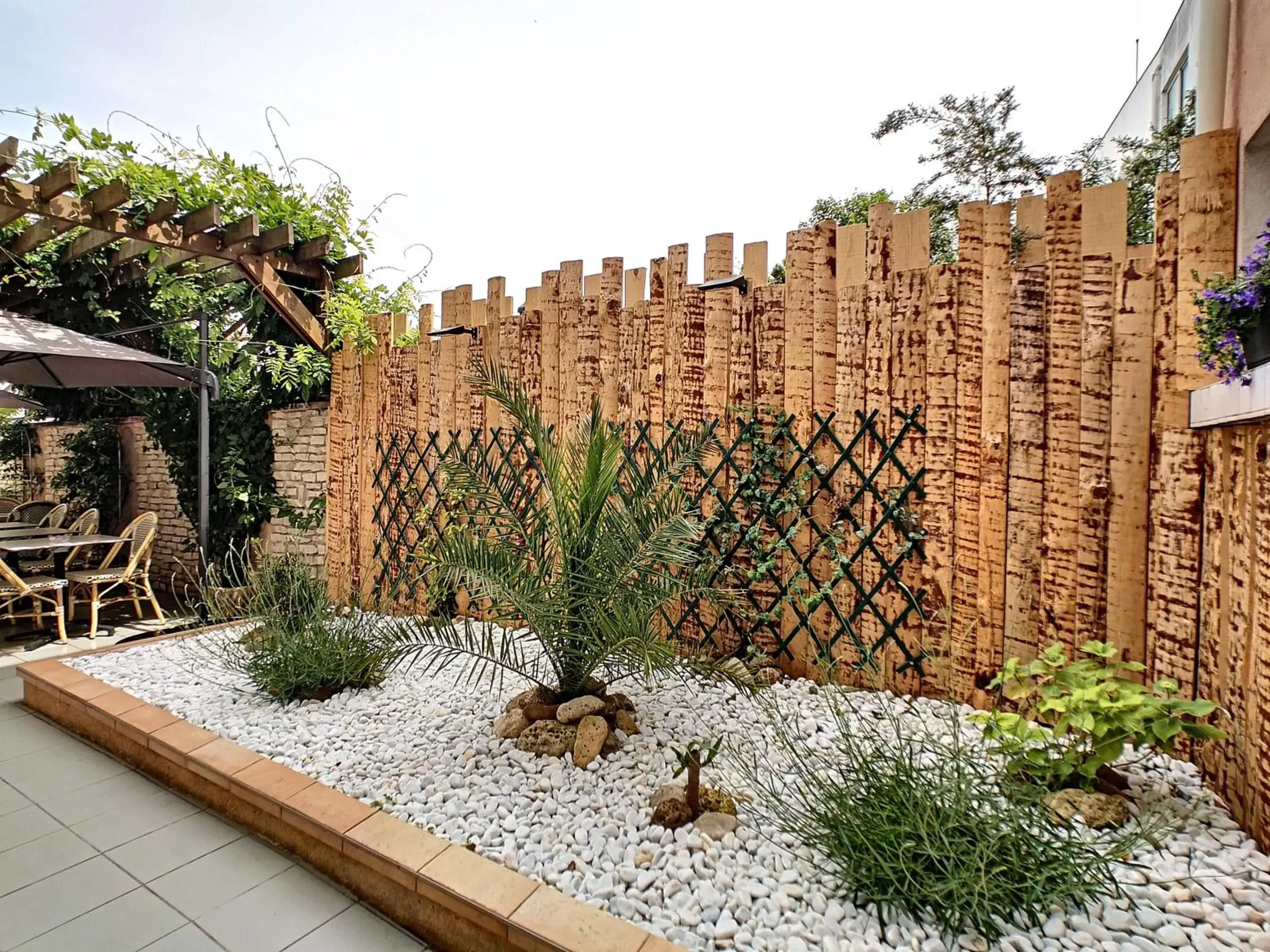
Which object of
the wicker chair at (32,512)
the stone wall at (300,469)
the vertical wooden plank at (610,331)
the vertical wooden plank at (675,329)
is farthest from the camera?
the wicker chair at (32,512)

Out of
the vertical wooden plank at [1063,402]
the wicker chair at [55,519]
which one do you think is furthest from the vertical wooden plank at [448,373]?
the wicker chair at [55,519]

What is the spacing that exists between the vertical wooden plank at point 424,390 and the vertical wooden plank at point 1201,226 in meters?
3.66

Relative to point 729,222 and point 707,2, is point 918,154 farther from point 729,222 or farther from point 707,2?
point 707,2

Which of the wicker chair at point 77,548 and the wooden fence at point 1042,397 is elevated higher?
the wooden fence at point 1042,397

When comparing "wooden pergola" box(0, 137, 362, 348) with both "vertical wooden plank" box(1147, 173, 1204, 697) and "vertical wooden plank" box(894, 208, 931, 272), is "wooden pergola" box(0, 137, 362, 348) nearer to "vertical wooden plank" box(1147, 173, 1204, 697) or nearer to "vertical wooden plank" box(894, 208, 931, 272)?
"vertical wooden plank" box(894, 208, 931, 272)

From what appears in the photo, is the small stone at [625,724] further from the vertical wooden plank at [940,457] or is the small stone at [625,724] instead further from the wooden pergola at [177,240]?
the wooden pergola at [177,240]

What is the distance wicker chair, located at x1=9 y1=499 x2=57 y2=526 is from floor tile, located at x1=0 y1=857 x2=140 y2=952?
18.8ft

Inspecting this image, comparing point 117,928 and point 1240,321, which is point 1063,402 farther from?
point 117,928

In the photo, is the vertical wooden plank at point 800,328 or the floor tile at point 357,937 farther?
the vertical wooden plank at point 800,328

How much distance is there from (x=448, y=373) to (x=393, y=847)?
2.83m

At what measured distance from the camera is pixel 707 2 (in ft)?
11.7

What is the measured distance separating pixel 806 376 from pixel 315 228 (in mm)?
3775

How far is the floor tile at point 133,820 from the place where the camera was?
2076 mm

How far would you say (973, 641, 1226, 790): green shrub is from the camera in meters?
1.67
